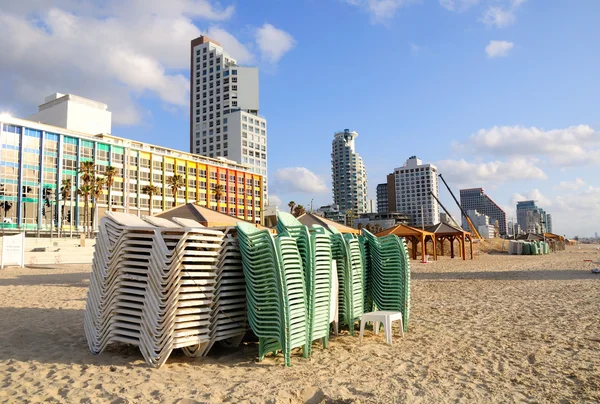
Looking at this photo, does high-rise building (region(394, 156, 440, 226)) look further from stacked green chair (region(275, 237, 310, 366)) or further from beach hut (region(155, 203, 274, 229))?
stacked green chair (region(275, 237, 310, 366))

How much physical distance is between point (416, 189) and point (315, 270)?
168163mm

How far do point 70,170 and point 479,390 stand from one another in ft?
200

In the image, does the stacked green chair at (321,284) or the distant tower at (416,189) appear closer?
the stacked green chair at (321,284)

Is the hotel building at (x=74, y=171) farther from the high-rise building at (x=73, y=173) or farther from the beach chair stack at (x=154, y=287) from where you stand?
the beach chair stack at (x=154, y=287)

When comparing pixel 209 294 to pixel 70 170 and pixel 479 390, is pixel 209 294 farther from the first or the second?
pixel 70 170

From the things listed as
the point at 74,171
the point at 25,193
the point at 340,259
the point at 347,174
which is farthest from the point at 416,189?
the point at 340,259

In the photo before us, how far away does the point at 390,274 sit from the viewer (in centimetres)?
791

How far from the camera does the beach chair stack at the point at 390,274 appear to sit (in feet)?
25.5

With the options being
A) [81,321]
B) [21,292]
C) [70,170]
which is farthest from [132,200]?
[81,321]

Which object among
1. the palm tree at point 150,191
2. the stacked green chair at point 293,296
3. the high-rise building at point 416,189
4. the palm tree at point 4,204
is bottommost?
the stacked green chair at point 293,296

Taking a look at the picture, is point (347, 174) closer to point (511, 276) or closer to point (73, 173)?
point (73, 173)

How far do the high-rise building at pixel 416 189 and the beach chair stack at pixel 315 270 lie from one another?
160 metres

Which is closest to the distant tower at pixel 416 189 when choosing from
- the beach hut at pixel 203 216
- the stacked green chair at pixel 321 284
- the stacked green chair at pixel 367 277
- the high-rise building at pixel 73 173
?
the high-rise building at pixel 73 173

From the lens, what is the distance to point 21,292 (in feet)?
44.5
